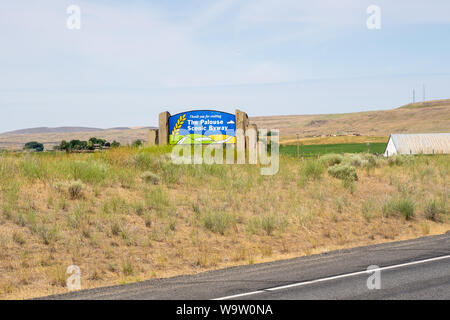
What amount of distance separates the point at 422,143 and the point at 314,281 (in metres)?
70.2

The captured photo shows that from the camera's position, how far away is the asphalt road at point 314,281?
8.19 m

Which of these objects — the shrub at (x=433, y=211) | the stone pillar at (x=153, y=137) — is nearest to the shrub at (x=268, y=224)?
the shrub at (x=433, y=211)

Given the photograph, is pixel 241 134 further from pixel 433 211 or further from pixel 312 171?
pixel 433 211

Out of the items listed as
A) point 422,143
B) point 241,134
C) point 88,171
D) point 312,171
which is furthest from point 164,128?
point 422,143

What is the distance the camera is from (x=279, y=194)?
18.9m

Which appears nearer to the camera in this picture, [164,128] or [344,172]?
[344,172]

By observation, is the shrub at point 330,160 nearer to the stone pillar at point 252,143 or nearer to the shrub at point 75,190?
the stone pillar at point 252,143

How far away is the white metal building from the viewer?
71.2m

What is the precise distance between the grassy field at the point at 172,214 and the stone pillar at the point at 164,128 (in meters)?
0.88

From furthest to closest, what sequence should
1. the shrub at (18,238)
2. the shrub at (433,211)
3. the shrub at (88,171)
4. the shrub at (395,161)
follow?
the shrub at (395,161) → the shrub at (433,211) → the shrub at (88,171) → the shrub at (18,238)

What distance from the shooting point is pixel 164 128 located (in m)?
22.7
